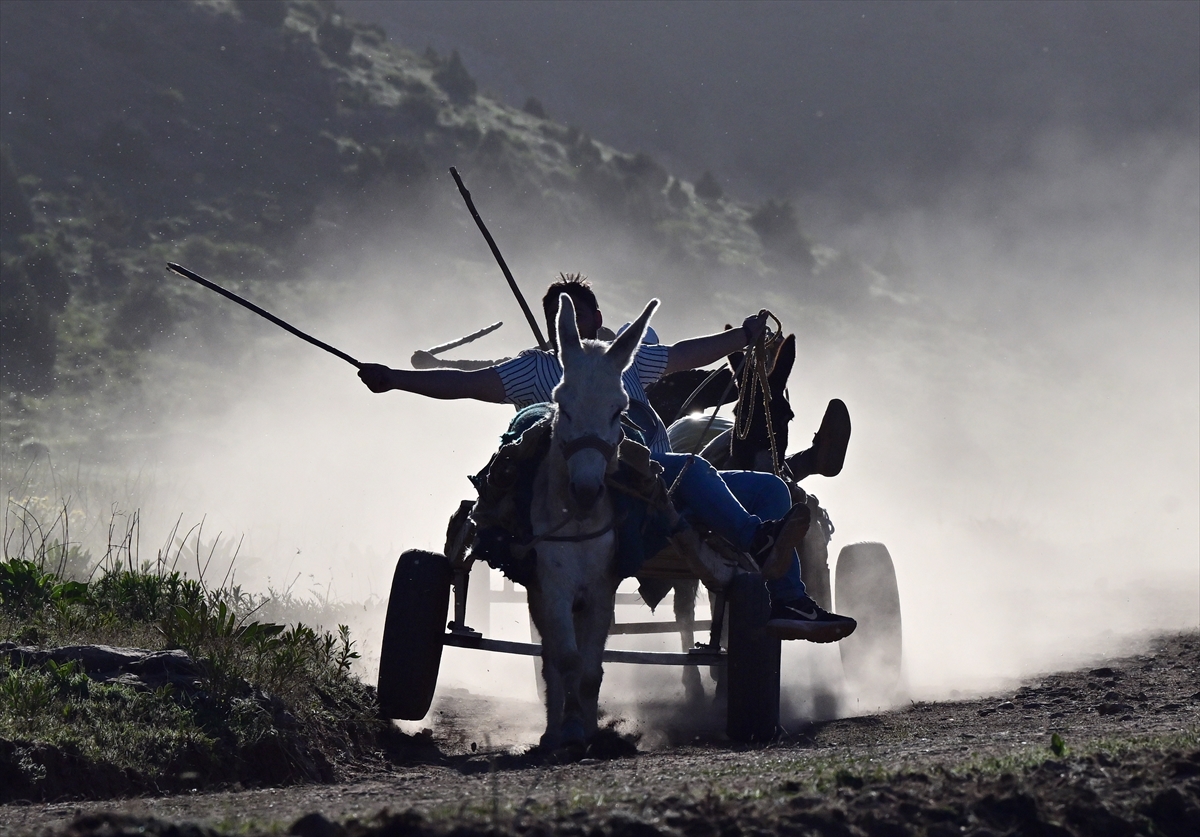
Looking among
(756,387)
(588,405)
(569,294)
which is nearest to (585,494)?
(588,405)

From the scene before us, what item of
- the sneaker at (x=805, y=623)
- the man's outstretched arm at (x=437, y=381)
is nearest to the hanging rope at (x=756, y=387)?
the sneaker at (x=805, y=623)

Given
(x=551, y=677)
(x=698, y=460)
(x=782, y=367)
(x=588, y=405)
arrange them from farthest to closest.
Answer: (x=782, y=367) < (x=698, y=460) < (x=551, y=677) < (x=588, y=405)

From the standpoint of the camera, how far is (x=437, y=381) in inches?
289


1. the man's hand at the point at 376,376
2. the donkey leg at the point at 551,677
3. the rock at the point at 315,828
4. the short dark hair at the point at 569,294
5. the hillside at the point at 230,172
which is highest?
the hillside at the point at 230,172

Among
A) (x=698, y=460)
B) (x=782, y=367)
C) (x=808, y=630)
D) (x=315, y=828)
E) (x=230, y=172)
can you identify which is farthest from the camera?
(x=230, y=172)

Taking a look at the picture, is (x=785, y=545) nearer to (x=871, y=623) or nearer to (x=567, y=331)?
(x=567, y=331)

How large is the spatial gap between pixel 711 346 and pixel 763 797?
4.16 meters

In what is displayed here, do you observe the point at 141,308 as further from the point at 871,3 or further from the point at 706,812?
the point at 871,3

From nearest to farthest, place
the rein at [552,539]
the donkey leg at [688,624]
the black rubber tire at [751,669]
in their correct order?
1. the rein at [552,539]
2. the black rubber tire at [751,669]
3. the donkey leg at [688,624]

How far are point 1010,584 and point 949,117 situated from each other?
12160 cm

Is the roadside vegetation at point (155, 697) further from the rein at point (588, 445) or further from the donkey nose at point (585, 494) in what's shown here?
the rein at point (588, 445)

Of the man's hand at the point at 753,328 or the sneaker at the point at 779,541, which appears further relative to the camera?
the man's hand at the point at 753,328

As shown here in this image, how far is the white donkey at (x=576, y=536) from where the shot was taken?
6.54 meters

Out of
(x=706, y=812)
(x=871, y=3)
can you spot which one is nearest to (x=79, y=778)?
(x=706, y=812)
